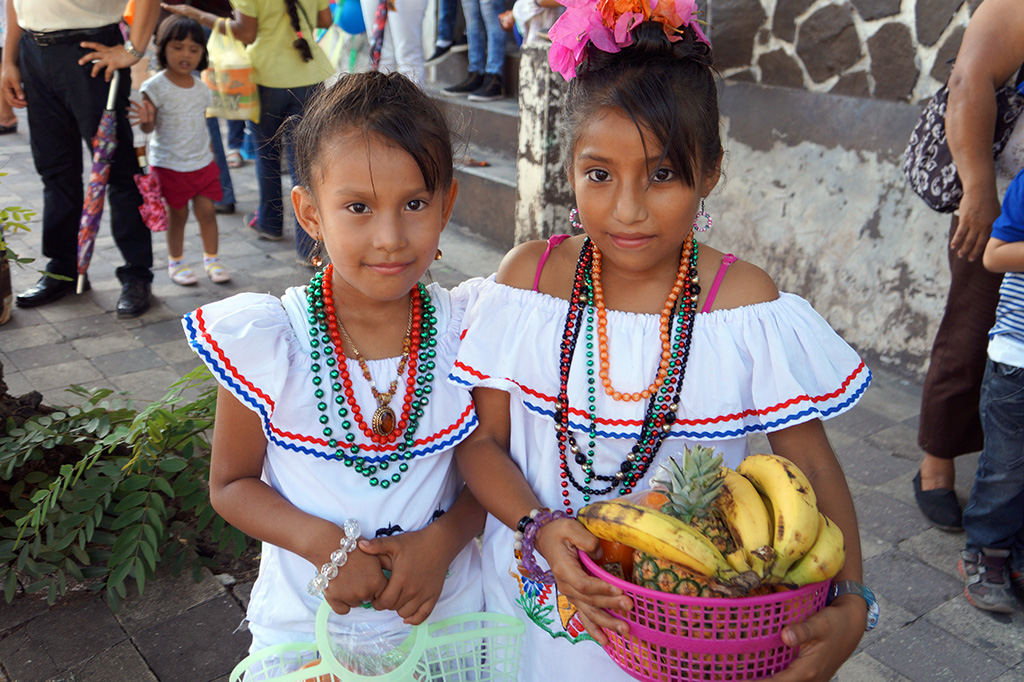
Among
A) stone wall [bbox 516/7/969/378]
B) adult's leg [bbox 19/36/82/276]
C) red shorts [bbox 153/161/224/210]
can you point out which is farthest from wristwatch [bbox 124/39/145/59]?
stone wall [bbox 516/7/969/378]

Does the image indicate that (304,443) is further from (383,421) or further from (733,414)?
(733,414)

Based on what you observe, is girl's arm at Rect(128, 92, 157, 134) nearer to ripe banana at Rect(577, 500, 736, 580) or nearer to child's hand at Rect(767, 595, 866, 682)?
ripe banana at Rect(577, 500, 736, 580)

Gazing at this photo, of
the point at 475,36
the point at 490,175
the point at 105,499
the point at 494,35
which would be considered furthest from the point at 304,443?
the point at 475,36

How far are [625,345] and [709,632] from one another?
647 mm

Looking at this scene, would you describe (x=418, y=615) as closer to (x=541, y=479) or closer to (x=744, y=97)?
(x=541, y=479)

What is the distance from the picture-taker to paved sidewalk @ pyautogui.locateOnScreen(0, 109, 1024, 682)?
241 cm

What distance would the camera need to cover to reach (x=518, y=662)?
5.64 feet

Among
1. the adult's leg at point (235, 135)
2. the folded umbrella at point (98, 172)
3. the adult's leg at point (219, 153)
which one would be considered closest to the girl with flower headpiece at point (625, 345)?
the folded umbrella at point (98, 172)

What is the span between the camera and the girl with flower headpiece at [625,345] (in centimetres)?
151

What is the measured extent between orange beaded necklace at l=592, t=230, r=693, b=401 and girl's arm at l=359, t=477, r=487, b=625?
0.42 meters

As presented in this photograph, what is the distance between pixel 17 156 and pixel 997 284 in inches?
354

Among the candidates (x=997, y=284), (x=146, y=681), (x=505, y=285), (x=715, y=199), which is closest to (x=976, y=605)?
(x=997, y=284)

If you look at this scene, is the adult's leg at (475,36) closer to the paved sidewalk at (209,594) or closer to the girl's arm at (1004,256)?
the paved sidewalk at (209,594)

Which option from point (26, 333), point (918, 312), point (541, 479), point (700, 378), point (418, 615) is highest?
point (700, 378)
